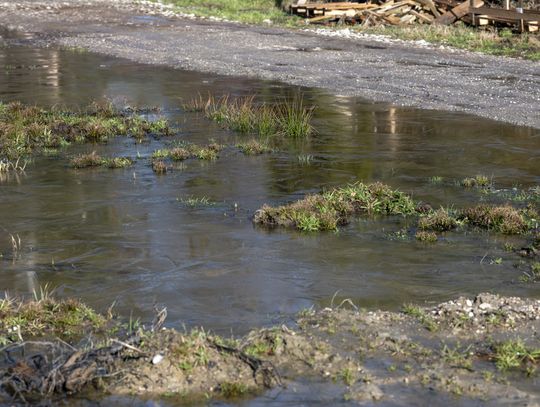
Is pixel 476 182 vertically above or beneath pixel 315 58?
beneath

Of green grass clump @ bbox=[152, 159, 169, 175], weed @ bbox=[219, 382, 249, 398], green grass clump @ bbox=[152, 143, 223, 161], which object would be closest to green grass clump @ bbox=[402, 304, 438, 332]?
weed @ bbox=[219, 382, 249, 398]

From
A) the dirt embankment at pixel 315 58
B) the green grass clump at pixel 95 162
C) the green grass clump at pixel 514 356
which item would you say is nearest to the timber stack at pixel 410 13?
the dirt embankment at pixel 315 58

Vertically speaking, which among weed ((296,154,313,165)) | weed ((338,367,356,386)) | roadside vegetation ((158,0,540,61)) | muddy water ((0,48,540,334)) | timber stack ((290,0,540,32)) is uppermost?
timber stack ((290,0,540,32))

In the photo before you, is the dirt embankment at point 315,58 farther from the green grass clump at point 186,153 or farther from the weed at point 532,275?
the weed at point 532,275

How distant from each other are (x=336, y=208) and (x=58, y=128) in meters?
6.59

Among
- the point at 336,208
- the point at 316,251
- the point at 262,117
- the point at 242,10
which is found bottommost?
the point at 316,251

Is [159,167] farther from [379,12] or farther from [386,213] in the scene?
[379,12]

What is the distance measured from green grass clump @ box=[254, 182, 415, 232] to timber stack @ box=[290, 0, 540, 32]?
17206 mm

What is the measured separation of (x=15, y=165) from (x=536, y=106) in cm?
951

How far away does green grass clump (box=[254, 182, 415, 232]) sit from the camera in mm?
10773

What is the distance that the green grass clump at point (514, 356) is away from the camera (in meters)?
6.96

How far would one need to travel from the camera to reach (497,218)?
10.7m

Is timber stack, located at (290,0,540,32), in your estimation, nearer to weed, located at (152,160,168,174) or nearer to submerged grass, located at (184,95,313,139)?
submerged grass, located at (184,95,313,139)

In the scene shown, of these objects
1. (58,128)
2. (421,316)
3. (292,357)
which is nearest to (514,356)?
(421,316)
